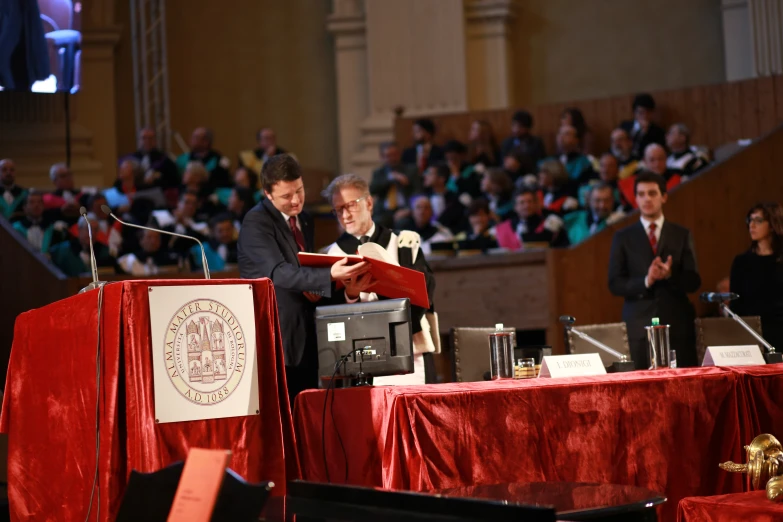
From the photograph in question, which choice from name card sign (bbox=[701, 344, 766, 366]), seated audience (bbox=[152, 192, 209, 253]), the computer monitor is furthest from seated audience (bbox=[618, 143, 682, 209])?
the computer monitor

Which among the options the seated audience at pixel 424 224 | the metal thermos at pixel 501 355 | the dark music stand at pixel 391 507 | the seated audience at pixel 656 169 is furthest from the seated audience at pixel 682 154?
the dark music stand at pixel 391 507

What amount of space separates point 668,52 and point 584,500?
9733mm

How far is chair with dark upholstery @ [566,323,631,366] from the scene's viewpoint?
494 cm

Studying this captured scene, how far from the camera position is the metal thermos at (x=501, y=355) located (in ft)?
12.3

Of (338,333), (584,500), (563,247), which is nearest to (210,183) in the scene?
(563,247)

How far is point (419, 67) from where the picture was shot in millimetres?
11164

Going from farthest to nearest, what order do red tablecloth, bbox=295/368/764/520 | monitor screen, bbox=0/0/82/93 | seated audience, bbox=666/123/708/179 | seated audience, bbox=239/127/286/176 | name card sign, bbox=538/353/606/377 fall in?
seated audience, bbox=239/127/286/176 → monitor screen, bbox=0/0/82/93 → seated audience, bbox=666/123/708/179 → name card sign, bbox=538/353/606/377 → red tablecloth, bbox=295/368/764/520

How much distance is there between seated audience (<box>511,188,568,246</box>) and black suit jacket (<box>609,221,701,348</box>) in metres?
2.08

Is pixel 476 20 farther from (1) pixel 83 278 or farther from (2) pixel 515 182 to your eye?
(1) pixel 83 278

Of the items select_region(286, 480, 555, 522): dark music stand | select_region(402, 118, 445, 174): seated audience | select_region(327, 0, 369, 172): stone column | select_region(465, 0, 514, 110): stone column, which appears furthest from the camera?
select_region(327, 0, 369, 172): stone column

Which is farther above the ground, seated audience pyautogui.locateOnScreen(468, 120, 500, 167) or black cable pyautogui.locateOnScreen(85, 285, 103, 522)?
seated audience pyautogui.locateOnScreen(468, 120, 500, 167)

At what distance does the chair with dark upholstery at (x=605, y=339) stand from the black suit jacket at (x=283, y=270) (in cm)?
160

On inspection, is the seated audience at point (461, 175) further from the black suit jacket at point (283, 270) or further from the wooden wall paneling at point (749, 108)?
the black suit jacket at point (283, 270)

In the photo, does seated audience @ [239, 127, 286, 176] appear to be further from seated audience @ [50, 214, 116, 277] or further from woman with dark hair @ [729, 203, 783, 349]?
woman with dark hair @ [729, 203, 783, 349]
